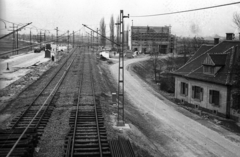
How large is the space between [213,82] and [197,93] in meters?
2.73

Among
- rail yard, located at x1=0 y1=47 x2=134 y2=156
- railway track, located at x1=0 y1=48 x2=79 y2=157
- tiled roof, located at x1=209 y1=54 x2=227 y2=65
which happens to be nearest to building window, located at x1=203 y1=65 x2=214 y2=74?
tiled roof, located at x1=209 y1=54 x2=227 y2=65

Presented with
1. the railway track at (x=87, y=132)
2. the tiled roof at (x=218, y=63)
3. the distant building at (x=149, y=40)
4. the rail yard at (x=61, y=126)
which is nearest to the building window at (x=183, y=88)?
the tiled roof at (x=218, y=63)

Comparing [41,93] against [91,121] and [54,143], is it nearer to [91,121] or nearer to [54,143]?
[91,121]

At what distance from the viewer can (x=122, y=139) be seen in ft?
41.4

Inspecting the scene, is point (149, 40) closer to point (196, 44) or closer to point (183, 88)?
point (196, 44)

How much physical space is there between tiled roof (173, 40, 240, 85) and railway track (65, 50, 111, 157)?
32.2 ft

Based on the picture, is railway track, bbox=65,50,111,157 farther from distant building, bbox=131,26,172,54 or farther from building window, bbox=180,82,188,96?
distant building, bbox=131,26,172,54

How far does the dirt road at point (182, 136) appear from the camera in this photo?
1428cm

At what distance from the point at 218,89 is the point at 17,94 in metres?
15.7

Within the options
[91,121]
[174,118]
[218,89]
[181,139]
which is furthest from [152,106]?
[91,121]

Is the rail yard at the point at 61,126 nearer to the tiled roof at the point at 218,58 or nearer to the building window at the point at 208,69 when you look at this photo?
the building window at the point at 208,69

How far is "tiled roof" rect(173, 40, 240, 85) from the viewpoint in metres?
22.3

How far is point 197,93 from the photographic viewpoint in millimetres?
24734

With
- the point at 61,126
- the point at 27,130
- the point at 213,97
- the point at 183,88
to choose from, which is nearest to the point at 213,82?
the point at 213,97
